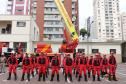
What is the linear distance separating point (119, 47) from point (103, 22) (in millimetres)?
113547

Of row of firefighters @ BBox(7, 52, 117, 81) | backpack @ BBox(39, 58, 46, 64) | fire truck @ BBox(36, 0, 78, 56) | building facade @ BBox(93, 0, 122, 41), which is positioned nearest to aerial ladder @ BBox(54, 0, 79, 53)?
fire truck @ BBox(36, 0, 78, 56)

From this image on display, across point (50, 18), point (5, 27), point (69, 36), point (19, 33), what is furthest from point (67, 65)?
point (50, 18)

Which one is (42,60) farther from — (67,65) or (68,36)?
(68,36)

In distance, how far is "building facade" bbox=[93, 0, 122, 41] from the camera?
493ft

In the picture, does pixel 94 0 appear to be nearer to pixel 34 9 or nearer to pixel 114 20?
pixel 114 20

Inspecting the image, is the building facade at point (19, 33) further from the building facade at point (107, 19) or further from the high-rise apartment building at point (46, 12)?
the building facade at point (107, 19)

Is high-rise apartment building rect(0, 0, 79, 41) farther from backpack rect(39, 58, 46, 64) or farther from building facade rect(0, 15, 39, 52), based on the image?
backpack rect(39, 58, 46, 64)

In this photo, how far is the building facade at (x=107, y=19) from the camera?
15012 cm

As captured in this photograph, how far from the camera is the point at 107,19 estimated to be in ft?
515

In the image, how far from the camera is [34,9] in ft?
249

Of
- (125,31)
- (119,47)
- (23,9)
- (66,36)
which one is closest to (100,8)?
(125,31)

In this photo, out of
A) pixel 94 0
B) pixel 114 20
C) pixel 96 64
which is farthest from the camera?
pixel 94 0

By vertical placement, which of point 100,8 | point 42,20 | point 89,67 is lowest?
point 89,67

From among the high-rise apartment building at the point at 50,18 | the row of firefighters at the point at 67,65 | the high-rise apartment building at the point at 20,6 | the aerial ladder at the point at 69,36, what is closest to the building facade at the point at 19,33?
the aerial ladder at the point at 69,36
